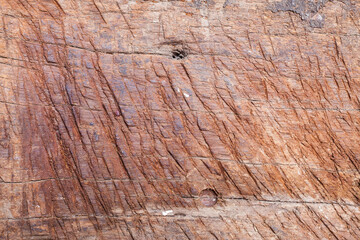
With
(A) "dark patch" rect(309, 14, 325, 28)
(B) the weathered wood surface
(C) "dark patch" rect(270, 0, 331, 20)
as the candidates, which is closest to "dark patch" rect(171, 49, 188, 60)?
(B) the weathered wood surface

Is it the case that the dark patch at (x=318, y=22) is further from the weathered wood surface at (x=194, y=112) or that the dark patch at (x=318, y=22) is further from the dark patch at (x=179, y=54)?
the dark patch at (x=179, y=54)

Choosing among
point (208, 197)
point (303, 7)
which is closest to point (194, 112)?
point (208, 197)

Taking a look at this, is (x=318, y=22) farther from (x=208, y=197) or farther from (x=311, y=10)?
(x=208, y=197)

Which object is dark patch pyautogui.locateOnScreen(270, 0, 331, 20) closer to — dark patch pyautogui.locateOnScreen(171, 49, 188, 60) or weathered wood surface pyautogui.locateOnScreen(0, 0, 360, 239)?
weathered wood surface pyautogui.locateOnScreen(0, 0, 360, 239)

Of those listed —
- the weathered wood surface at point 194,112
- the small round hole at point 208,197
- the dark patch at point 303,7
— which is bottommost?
the small round hole at point 208,197

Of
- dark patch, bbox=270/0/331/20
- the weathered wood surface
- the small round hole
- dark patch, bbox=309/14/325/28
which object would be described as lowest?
the small round hole

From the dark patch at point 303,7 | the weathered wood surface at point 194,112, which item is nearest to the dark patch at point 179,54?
the weathered wood surface at point 194,112

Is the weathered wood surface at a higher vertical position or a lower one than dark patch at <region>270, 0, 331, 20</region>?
lower
